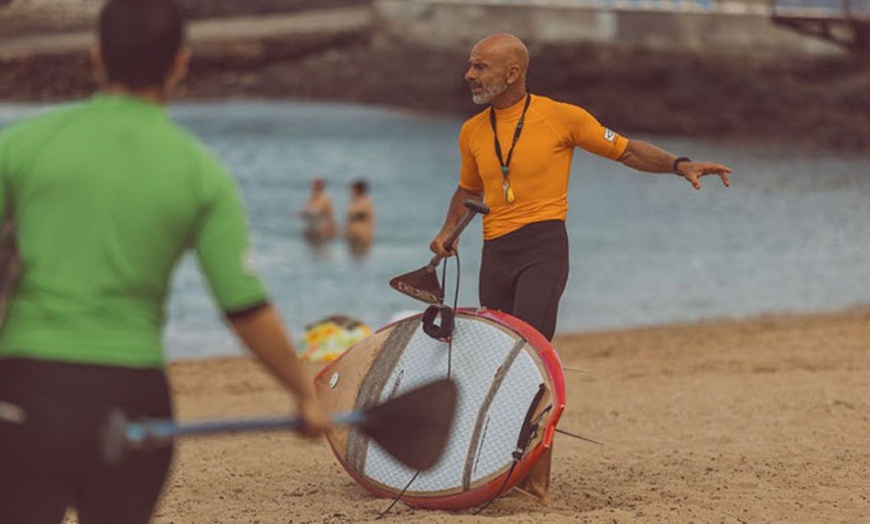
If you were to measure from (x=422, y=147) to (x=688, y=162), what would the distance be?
4781 cm

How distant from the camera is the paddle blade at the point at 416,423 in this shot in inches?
172

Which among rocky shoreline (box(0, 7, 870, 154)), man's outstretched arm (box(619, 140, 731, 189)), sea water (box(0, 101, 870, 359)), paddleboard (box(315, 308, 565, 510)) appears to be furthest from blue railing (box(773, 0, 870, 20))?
paddleboard (box(315, 308, 565, 510))

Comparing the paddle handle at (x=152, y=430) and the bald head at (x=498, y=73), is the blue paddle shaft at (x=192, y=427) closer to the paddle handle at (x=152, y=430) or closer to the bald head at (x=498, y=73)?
the paddle handle at (x=152, y=430)

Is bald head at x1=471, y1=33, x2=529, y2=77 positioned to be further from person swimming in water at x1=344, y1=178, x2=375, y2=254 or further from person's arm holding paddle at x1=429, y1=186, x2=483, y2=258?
person swimming in water at x1=344, y1=178, x2=375, y2=254

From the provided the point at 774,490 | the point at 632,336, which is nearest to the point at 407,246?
the point at 632,336

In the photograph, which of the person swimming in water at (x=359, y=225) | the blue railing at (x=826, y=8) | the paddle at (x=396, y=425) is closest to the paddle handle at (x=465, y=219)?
the paddle at (x=396, y=425)

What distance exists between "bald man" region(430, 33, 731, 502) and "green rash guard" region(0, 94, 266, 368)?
3.17 m

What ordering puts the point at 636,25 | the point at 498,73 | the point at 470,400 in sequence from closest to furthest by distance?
1. the point at 470,400
2. the point at 498,73
3. the point at 636,25

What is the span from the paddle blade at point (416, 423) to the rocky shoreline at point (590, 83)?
45668 mm

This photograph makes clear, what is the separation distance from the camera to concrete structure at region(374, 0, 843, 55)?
5353 cm

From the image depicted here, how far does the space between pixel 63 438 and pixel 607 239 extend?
1036 inches

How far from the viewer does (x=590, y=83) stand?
57406 millimetres

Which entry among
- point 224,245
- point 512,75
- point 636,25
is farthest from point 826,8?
point 224,245

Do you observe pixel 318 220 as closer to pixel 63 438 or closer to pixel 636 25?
A: pixel 63 438
